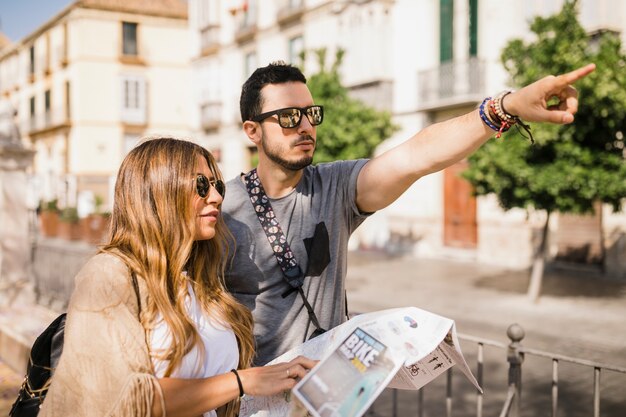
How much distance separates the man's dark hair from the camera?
Result: 2391 millimetres

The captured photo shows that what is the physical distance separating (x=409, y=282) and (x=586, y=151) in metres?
4.86

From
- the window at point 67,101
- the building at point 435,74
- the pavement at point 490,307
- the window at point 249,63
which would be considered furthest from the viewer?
the window at point 67,101

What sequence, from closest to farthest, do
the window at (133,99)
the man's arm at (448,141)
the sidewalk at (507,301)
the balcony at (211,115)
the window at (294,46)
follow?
the man's arm at (448,141) < the sidewalk at (507,301) < the window at (294,46) < the balcony at (211,115) < the window at (133,99)

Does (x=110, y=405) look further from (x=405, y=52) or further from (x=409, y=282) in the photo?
(x=405, y=52)

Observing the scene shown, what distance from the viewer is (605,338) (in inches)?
320

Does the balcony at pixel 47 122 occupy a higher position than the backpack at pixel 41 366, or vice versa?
the balcony at pixel 47 122

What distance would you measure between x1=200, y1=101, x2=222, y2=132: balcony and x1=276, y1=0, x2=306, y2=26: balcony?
5299mm

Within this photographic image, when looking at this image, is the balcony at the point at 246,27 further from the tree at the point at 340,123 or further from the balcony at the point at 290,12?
the tree at the point at 340,123

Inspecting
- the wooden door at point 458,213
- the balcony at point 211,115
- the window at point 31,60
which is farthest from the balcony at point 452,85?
the window at point 31,60

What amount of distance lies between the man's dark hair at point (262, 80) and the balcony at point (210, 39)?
25112mm

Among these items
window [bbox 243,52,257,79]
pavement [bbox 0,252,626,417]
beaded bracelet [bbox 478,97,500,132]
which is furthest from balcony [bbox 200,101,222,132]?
beaded bracelet [bbox 478,97,500,132]

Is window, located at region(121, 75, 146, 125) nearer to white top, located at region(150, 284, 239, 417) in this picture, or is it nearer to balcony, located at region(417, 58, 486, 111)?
balcony, located at region(417, 58, 486, 111)

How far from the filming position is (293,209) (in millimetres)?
2379

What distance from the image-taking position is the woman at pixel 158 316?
1.68 metres
